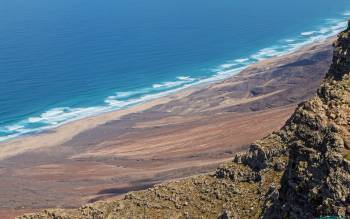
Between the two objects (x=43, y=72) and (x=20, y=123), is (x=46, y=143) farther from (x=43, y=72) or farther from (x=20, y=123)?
(x=43, y=72)

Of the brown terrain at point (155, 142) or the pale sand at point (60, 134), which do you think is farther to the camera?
the pale sand at point (60, 134)

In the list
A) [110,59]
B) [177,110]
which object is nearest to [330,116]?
[177,110]

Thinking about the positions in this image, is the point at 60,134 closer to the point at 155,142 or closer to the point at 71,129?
the point at 71,129

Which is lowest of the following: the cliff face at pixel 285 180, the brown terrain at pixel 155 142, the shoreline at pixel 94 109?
the cliff face at pixel 285 180

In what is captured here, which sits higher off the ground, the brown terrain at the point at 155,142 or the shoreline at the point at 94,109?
the shoreline at the point at 94,109

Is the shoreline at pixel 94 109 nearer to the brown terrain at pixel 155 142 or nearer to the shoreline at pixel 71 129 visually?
the shoreline at pixel 71 129

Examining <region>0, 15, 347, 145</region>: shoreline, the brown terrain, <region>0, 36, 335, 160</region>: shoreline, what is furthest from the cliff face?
<region>0, 15, 347, 145</region>: shoreline

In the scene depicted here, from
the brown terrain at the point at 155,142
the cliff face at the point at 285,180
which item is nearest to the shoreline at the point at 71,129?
the brown terrain at the point at 155,142
